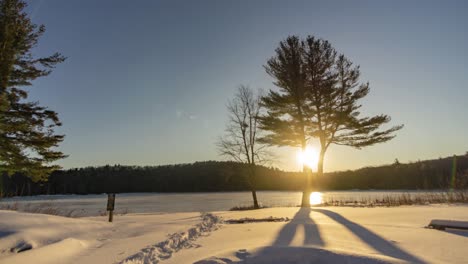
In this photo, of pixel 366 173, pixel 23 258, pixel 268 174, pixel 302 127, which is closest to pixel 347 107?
pixel 302 127

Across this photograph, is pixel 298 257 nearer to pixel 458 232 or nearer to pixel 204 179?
pixel 458 232

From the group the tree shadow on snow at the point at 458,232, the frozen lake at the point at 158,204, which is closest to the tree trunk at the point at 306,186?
the frozen lake at the point at 158,204

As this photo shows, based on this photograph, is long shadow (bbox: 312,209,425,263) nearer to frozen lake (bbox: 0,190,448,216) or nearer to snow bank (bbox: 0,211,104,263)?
snow bank (bbox: 0,211,104,263)

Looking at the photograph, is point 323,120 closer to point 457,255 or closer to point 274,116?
point 274,116

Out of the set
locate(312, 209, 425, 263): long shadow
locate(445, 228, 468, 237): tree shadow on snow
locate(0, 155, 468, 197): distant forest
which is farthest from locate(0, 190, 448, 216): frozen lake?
locate(0, 155, 468, 197): distant forest

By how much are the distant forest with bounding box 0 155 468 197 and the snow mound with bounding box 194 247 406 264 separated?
54117mm

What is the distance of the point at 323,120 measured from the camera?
17.6 metres

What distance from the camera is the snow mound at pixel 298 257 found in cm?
409

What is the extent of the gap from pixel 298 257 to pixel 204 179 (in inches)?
3200

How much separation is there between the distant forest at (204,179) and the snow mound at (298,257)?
54.1 meters

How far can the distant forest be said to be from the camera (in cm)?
5847

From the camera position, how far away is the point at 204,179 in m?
84.3

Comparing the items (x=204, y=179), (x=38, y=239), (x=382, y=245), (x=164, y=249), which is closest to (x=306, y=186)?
(x=382, y=245)

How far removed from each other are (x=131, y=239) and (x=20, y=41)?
14.5 meters
